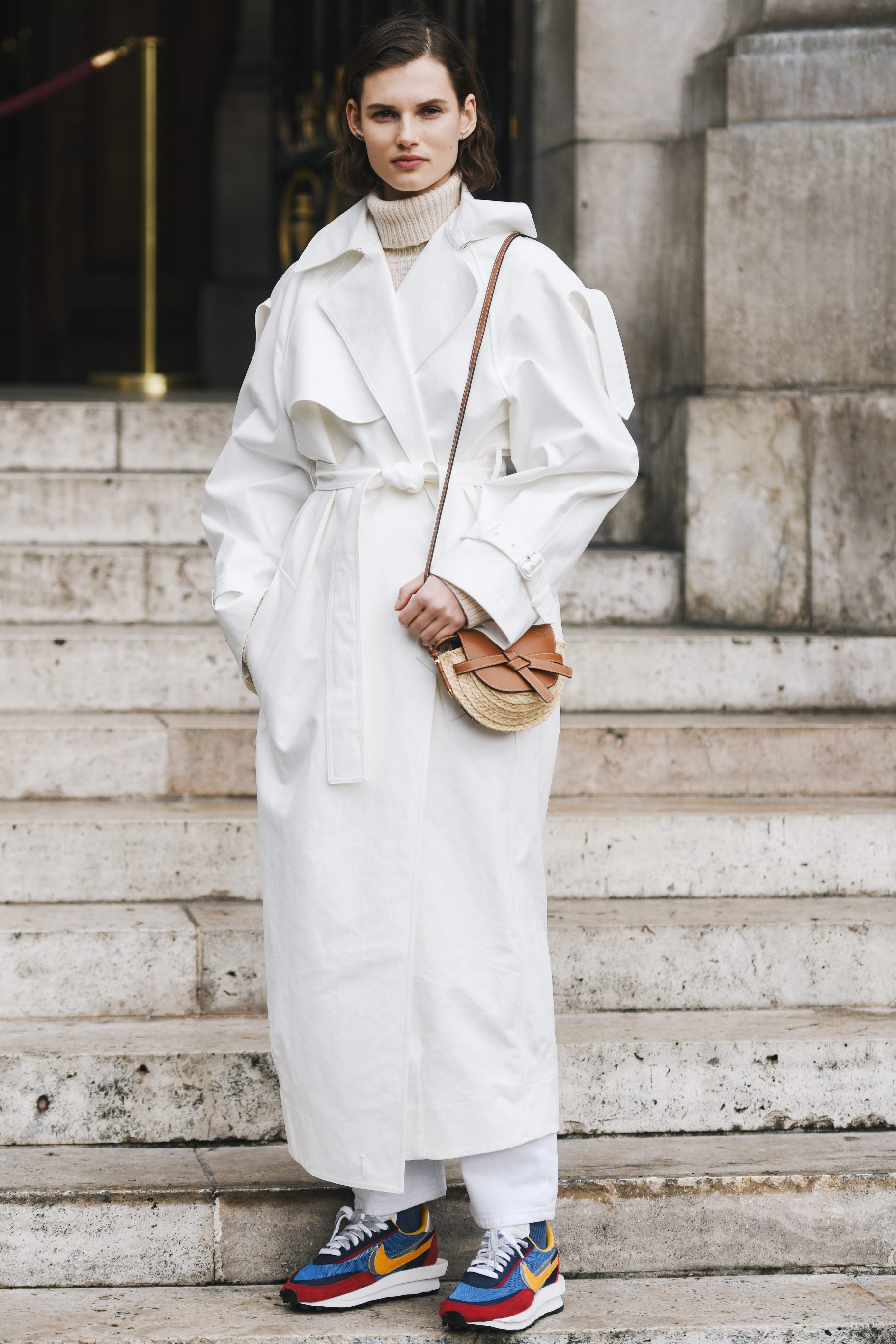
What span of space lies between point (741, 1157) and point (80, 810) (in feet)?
6.14

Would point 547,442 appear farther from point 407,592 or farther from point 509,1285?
point 509,1285

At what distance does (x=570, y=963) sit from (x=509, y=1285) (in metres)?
1.06

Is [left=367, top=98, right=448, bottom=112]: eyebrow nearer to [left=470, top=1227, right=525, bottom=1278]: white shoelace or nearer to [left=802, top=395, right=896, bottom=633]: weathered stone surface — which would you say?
[left=470, top=1227, right=525, bottom=1278]: white shoelace

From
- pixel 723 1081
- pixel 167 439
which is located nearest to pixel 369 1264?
pixel 723 1081

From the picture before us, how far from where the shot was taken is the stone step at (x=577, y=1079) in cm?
338

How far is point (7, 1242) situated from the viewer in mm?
3068

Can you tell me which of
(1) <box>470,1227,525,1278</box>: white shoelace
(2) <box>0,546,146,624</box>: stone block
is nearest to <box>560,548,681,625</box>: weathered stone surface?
(2) <box>0,546,146,624</box>: stone block

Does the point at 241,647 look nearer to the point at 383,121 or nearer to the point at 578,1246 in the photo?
the point at 383,121

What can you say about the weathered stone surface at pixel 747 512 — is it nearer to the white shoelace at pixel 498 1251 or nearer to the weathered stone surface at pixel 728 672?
the weathered stone surface at pixel 728 672

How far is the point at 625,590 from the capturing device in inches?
210

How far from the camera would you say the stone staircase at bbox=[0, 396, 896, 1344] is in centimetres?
309

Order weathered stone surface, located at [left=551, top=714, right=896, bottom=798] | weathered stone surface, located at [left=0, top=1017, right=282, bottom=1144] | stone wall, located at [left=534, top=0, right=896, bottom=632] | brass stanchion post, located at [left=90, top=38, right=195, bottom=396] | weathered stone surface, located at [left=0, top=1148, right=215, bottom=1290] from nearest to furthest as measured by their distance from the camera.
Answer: weathered stone surface, located at [left=0, top=1148, right=215, bottom=1290]
weathered stone surface, located at [left=0, top=1017, right=282, bottom=1144]
weathered stone surface, located at [left=551, top=714, right=896, bottom=798]
stone wall, located at [left=534, top=0, right=896, bottom=632]
brass stanchion post, located at [left=90, top=38, right=195, bottom=396]

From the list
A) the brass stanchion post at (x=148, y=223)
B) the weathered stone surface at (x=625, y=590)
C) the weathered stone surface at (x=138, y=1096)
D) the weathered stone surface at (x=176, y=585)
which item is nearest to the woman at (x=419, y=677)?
the weathered stone surface at (x=138, y=1096)

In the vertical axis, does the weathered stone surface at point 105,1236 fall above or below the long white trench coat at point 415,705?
below
